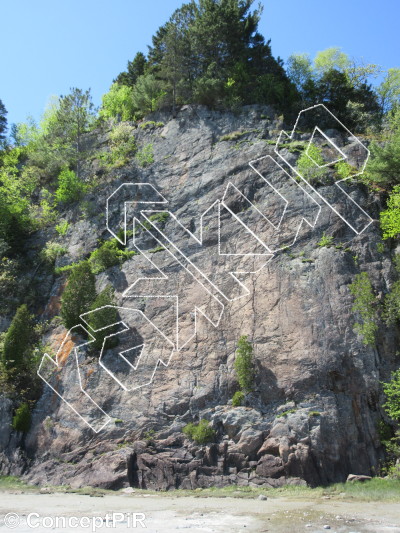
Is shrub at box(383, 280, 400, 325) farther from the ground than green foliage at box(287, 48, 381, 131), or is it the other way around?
green foliage at box(287, 48, 381, 131)

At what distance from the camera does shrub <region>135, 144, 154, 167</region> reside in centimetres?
2845

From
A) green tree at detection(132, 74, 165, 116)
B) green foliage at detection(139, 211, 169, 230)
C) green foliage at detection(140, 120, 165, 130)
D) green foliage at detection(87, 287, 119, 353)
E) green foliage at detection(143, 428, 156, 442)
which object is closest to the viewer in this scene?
green foliage at detection(143, 428, 156, 442)

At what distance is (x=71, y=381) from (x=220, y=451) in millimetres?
7610

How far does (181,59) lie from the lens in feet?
101

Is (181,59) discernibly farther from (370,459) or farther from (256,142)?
(370,459)

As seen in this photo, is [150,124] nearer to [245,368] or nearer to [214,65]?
[214,65]

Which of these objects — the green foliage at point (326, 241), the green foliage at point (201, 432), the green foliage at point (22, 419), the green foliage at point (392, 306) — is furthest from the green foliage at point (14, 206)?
the green foliage at point (392, 306)

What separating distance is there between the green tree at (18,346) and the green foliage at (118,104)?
1734cm

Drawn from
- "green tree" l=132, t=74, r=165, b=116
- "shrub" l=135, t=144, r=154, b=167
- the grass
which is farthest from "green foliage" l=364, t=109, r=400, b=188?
"green tree" l=132, t=74, r=165, b=116

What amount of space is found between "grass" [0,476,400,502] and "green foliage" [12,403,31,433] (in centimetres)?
345

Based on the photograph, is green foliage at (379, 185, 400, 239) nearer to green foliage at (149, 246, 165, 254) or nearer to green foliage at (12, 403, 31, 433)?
green foliage at (149, 246, 165, 254)

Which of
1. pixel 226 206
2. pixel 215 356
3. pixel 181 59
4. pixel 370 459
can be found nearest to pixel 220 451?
pixel 215 356

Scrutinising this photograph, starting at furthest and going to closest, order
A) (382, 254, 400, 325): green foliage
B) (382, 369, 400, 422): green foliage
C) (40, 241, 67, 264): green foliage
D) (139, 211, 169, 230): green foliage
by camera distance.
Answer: (40, 241, 67, 264): green foliage → (139, 211, 169, 230): green foliage → (382, 254, 400, 325): green foliage → (382, 369, 400, 422): green foliage

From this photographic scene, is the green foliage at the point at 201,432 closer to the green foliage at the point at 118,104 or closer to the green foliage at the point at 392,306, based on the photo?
the green foliage at the point at 392,306
